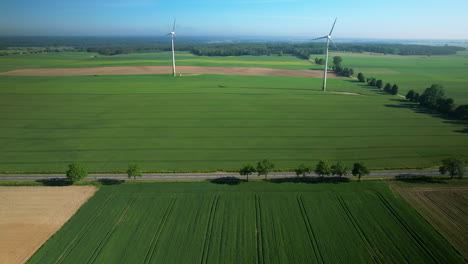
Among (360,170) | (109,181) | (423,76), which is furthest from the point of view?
(423,76)

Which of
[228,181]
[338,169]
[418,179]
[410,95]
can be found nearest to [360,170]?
[338,169]

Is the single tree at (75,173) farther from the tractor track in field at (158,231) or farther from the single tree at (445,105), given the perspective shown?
the single tree at (445,105)

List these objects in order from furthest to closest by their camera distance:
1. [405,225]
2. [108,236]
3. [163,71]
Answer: [163,71]
[405,225]
[108,236]

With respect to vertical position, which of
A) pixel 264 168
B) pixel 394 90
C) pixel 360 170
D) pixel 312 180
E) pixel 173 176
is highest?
pixel 394 90

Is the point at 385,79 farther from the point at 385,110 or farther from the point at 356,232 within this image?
the point at 356,232

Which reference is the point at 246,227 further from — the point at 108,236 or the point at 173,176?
the point at 173,176

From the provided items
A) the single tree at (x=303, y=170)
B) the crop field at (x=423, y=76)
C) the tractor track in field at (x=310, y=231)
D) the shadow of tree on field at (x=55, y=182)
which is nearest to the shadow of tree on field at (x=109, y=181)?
the shadow of tree on field at (x=55, y=182)
